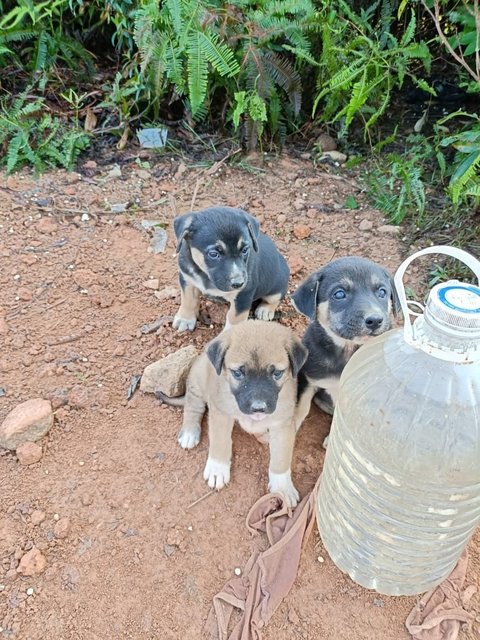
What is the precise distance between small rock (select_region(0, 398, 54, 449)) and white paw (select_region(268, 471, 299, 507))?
5.50 ft

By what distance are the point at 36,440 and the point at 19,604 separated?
3.64 ft

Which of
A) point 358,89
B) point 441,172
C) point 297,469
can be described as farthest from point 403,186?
point 297,469

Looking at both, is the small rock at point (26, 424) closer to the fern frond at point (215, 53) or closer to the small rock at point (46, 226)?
the small rock at point (46, 226)

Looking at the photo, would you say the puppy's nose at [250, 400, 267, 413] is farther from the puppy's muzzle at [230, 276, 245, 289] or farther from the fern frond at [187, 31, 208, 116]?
the fern frond at [187, 31, 208, 116]

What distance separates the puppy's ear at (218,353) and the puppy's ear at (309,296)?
657 millimetres

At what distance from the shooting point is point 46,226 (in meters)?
5.79

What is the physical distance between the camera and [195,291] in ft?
15.8

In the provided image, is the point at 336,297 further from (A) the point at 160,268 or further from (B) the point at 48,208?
(B) the point at 48,208

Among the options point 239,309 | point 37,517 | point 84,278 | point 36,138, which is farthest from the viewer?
point 36,138

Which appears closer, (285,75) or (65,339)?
(65,339)

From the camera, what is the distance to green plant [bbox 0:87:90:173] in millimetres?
6434

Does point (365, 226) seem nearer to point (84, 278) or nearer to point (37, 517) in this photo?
point (84, 278)

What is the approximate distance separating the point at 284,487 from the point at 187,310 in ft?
6.08

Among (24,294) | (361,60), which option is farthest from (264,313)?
(361,60)
